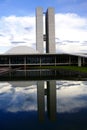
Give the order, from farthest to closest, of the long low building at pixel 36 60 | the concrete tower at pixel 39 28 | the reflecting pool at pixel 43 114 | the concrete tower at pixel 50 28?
the concrete tower at pixel 50 28 < the concrete tower at pixel 39 28 < the long low building at pixel 36 60 < the reflecting pool at pixel 43 114

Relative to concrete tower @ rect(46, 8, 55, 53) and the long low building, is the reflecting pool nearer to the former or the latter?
the long low building

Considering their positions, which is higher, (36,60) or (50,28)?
(50,28)

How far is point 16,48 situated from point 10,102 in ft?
213

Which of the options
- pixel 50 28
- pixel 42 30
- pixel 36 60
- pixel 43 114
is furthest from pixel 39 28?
pixel 43 114

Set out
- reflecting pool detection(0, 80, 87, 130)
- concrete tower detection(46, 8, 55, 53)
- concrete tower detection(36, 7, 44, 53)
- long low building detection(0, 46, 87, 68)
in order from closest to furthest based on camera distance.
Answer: reflecting pool detection(0, 80, 87, 130) → long low building detection(0, 46, 87, 68) → concrete tower detection(36, 7, 44, 53) → concrete tower detection(46, 8, 55, 53)

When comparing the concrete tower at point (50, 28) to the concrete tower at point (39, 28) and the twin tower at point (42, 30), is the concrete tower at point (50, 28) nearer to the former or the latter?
the twin tower at point (42, 30)

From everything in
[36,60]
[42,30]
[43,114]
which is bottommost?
[43,114]

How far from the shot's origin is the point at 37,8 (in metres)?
82.6

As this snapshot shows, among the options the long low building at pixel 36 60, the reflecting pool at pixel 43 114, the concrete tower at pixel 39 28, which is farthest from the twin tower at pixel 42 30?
the reflecting pool at pixel 43 114

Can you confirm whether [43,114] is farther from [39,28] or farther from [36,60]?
[39,28]

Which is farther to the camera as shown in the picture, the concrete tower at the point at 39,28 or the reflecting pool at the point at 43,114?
the concrete tower at the point at 39,28

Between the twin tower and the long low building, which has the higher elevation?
the twin tower

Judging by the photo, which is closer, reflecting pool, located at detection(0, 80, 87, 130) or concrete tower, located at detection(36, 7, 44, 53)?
reflecting pool, located at detection(0, 80, 87, 130)

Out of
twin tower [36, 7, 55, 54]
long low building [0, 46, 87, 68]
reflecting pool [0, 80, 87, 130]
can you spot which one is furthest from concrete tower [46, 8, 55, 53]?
reflecting pool [0, 80, 87, 130]
